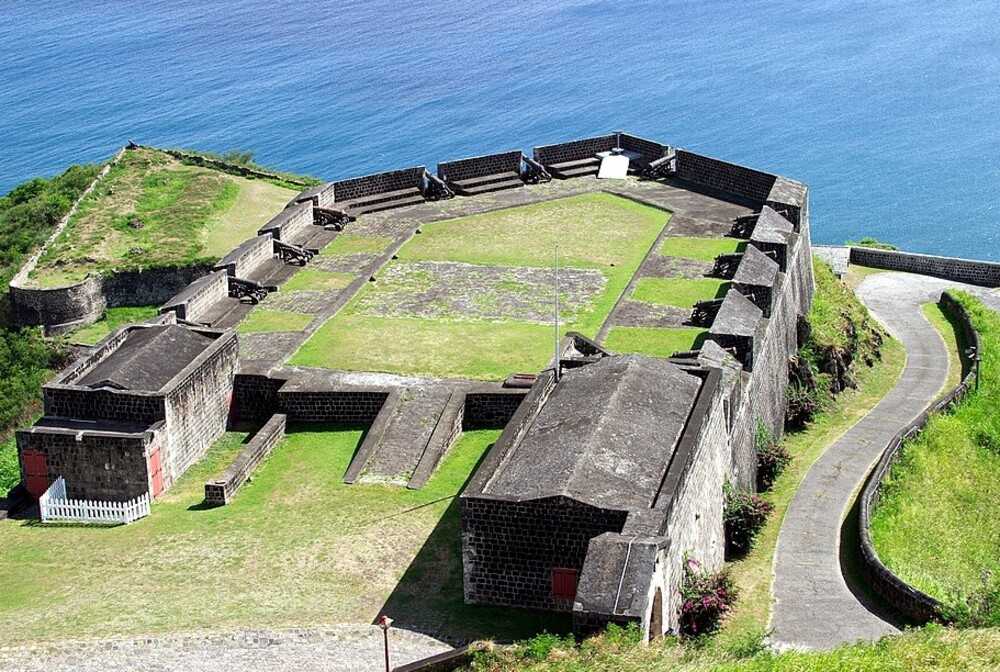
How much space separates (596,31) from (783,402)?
71.7 metres

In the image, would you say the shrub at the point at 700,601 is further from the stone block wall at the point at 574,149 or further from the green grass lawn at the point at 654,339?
the stone block wall at the point at 574,149

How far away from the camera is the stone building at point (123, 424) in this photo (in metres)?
26.7

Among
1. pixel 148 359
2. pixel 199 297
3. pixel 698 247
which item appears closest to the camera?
pixel 148 359

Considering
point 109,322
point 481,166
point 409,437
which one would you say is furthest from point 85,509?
point 481,166

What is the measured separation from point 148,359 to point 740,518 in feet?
43.6

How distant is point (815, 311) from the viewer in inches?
1551

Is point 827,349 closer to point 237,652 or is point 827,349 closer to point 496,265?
point 496,265

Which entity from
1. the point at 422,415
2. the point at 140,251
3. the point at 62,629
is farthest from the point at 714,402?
the point at 140,251

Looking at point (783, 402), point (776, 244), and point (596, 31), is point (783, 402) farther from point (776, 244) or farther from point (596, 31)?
point (596, 31)

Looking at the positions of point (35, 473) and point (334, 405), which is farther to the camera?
point (334, 405)

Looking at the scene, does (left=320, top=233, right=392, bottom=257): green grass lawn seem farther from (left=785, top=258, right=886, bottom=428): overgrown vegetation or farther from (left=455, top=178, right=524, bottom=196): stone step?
(left=785, top=258, right=886, bottom=428): overgrown vegetation

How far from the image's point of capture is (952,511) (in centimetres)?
2933

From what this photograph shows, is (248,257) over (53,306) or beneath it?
over

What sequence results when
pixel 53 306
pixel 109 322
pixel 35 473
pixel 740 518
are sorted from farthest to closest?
pixel 109 322
pixel 53 306
pixel 35 473
pixel 740 518
